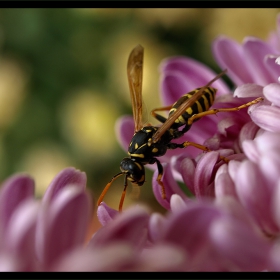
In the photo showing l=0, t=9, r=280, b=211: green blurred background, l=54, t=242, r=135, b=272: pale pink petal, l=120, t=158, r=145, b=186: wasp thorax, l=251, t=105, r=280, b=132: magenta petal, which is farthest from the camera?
l=0, t=9, r=280, b=211: green blurred background

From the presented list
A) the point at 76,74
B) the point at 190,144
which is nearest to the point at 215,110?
the point at 190,144

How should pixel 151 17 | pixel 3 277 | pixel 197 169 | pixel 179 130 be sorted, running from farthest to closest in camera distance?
pixel 151 17
pixel 179 130
pixel 197 169
pixel 3 277

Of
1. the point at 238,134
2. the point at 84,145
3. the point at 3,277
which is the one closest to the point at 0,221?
the point at 3,277

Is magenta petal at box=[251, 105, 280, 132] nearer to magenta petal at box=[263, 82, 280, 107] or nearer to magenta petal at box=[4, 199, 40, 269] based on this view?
magenta petal at box=[263, 82, 280, 107]

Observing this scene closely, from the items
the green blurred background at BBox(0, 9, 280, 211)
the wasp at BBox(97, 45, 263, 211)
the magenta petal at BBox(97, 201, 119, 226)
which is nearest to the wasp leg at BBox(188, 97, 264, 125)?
the wasp at BBox(97, 45, 263, 211)

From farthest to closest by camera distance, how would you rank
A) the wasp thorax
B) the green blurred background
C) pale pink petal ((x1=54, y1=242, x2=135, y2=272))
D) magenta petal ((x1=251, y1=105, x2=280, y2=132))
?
the green blurred background < the wasp thorax < magenta petal ((x1=251, y1=105, x2=280, y2=132)) < pale pink petal ((x1=54, y1=242, x2=135, y2=272))

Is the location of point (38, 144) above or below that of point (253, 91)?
below

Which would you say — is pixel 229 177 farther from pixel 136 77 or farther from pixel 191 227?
pixel 136 77

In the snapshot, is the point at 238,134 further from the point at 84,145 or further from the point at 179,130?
the point at 84,145
